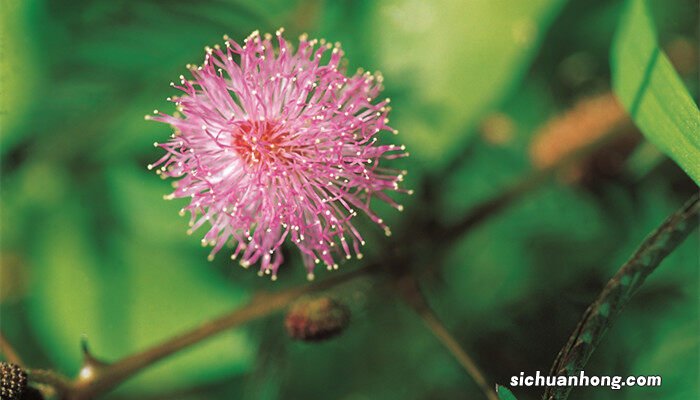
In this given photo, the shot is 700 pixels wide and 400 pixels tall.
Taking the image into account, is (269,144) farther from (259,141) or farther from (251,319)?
(251,319)

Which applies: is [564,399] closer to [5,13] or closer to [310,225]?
[310,225]

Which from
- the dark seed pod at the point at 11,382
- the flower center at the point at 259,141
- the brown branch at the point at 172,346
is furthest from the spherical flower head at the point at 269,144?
the dark seed pod at the point at 11,382

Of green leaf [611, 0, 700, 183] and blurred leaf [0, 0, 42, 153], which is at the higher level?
blurred leaf [0, 0, 42, 153]

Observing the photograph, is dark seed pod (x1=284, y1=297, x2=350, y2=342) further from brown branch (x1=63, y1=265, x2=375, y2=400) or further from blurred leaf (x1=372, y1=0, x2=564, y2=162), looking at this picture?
blurred leaf (x1=372, y1=0, x2=564, y2=162)

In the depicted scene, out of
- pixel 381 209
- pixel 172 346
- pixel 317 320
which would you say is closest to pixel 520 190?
pixel 381 209

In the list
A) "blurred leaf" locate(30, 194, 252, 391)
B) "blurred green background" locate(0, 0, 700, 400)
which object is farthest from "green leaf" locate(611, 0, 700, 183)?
"blurred leaf" locate(30, 194, 252, 391)
